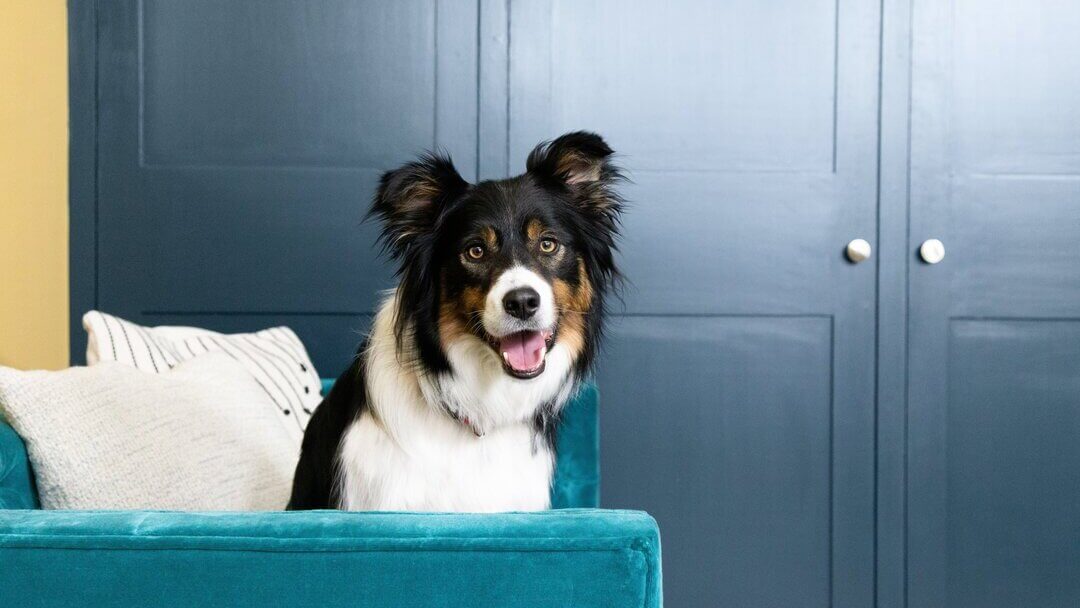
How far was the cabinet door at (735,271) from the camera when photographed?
2619mm

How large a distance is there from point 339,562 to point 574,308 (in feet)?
2.80

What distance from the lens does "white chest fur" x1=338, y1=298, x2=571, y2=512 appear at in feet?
4.91

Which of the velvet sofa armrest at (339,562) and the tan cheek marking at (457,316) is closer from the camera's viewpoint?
the velvet sofa armrest at (339,562)

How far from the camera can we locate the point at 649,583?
86 cm

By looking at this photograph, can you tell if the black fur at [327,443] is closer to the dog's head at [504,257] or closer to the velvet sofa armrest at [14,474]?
the dog's head at [504,257]

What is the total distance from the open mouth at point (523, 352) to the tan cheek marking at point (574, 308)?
0.08 metres

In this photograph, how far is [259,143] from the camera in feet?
8.46

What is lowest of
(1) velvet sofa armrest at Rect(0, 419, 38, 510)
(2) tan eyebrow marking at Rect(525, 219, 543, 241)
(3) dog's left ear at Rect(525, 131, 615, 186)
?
(1) velvet sofa armrest at Rect(0, 419, 38, 510)

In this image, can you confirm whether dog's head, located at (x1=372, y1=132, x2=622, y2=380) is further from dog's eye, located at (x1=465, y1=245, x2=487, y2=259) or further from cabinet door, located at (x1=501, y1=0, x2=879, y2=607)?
cabinet door, located at (x1=501, y1=0, x2=879, y2=607)

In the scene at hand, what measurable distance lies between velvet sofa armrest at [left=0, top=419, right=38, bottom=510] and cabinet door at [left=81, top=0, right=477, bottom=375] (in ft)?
4.38

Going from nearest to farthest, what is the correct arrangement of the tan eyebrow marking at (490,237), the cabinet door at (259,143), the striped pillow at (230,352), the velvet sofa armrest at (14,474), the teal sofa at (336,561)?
the teal sofa at (336,561), the velvet sofa armrest at (14,474), the tan eyebrow marking at (490,237), the striped pillow at (230,352), the cabinet door at (259,143)

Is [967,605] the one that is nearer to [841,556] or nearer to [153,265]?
[841,556]

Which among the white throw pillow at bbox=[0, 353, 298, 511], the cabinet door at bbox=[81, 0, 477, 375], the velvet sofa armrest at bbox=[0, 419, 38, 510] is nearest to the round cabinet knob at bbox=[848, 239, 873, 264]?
the cabinet door at bbox=[81, 0, 477, 375]

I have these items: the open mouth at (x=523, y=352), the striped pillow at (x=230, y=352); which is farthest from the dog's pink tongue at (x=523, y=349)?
the striped pillow at (x=230, y=352)
